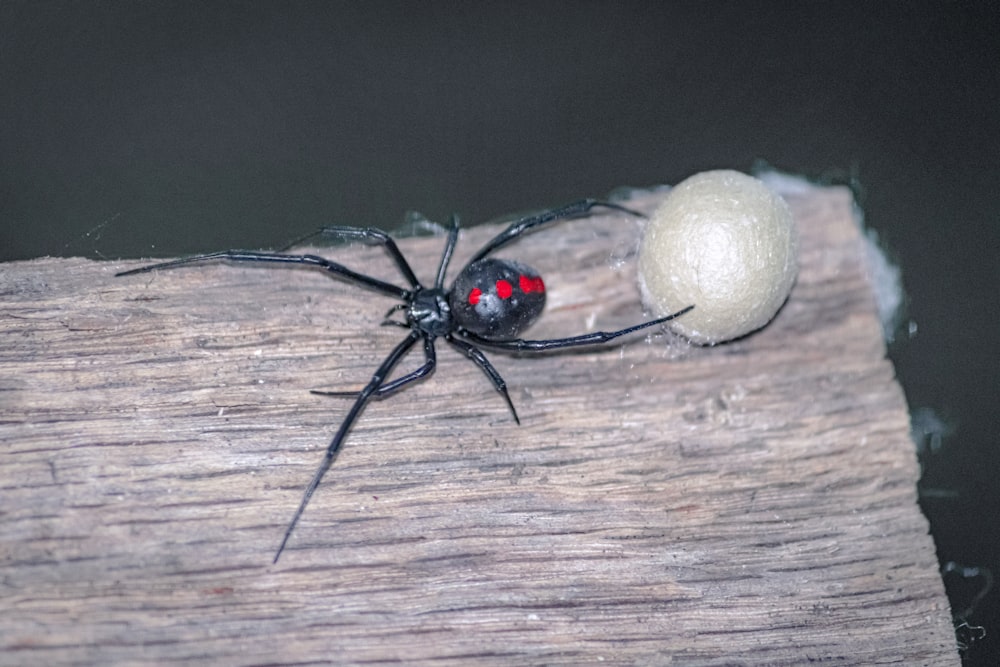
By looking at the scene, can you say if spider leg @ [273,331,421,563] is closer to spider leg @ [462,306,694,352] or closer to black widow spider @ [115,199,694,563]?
black widow spider @ [115,199,694,563]

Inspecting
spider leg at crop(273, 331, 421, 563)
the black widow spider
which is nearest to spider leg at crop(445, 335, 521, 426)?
the black widow spider

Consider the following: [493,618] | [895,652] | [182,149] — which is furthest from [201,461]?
[895,652]

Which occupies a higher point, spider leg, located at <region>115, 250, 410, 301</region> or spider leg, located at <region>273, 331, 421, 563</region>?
spider leg, located at <region>115, 250, 410, 301</region>

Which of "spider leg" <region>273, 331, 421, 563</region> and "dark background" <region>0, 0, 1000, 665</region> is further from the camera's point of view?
"dark background" <region>0, 0, 1000, 665</region>

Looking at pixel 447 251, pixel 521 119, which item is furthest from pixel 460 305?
pixel 521 119

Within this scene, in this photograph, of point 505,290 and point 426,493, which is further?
point 505,290

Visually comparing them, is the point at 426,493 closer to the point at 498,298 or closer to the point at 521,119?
the point at 498,298

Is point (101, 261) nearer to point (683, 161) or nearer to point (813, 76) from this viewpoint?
point (683, 161)
